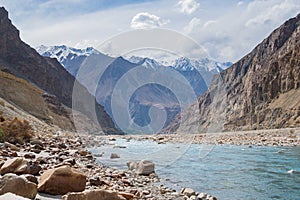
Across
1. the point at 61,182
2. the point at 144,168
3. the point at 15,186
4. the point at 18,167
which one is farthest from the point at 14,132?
the point at 15,186

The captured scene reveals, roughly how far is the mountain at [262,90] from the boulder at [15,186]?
208 feet

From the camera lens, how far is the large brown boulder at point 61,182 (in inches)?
269

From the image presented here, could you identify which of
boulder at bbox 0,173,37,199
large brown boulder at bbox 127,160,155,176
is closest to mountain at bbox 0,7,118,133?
large brown boulder at bbox 127,160,155,176

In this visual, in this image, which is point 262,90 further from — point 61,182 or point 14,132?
point 61,182

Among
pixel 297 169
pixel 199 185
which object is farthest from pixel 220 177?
pixel 297 169

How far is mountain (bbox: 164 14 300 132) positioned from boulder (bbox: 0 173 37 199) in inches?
2496

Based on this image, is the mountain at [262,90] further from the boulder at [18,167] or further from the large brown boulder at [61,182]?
the large brown boulder at [61,182]

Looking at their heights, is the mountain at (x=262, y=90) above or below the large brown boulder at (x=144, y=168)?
above

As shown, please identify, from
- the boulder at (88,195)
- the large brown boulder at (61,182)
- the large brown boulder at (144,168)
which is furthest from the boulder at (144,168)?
the boulder at (88,195)

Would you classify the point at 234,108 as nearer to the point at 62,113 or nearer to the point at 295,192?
the point at 62,113

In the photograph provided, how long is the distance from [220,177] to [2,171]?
295 inches

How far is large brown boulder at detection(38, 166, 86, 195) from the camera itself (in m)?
6.84

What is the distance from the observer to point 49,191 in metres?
6.80

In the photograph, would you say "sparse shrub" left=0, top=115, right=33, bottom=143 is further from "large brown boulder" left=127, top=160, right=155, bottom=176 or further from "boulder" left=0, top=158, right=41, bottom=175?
"boulder" left=0, top=158, right=41, bottom=175
